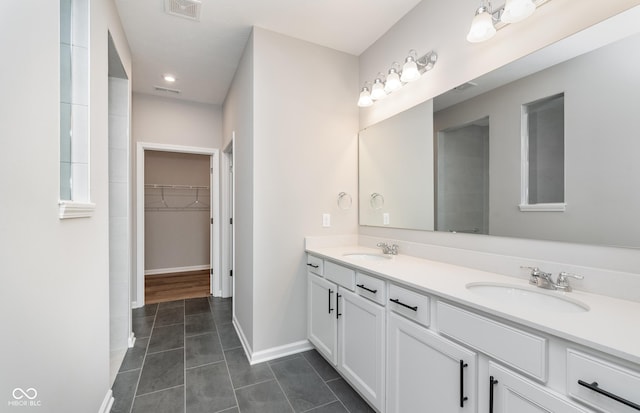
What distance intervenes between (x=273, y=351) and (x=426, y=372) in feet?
4.72

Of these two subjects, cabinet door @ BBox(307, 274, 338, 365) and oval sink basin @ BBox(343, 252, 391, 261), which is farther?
oval sink basin @ BBox(343, 252, 391, 261)

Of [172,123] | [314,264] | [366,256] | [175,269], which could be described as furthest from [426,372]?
[175,269]

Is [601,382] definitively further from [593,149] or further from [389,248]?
[389,248]

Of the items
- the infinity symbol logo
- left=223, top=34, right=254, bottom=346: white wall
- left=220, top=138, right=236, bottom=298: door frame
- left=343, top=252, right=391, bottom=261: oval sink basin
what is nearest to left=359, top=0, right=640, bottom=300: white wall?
left=343, top=252, right=391, bottom=261: oval sink basin

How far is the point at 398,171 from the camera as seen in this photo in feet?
7.68

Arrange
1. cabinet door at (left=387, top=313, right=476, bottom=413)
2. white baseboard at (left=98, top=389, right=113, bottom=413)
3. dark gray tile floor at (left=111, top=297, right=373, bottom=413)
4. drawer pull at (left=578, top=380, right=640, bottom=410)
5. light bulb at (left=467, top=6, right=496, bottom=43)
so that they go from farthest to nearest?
dark gray tile floor at (left=111, top=297, right=373, bottom=413) < white baseboard at (left=98, top=389, right=113, bottom=413) < light bulb at (left=467, top=6, right=496, bottom=43) < cabinet door at (left=387, top=313, right=476, bottom=413) < drawer pull at (left=578, top=380, right=640, bottom=410)

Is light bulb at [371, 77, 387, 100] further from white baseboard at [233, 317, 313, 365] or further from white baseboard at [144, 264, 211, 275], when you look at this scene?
white baseboard at [144, 264, 211, 275]

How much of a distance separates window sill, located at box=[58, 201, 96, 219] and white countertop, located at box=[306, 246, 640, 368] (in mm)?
1452

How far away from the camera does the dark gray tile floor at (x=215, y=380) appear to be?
176cm

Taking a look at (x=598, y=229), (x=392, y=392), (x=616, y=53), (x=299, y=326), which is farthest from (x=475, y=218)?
(x=299, y=326)

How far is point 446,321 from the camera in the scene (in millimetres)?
1190

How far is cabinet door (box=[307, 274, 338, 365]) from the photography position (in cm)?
204

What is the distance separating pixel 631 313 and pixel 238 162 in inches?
109

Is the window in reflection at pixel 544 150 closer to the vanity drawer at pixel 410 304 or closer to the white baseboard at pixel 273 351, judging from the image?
the vanity drawer at pixel 410 304
